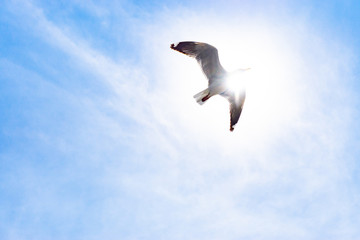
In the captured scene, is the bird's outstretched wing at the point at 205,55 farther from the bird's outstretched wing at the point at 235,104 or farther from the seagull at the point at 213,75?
the bird's outstretched wing at the point at 235,104

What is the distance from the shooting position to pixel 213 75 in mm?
18031

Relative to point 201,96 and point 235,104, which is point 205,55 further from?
point 235,104

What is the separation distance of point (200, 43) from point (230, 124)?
17.1ft

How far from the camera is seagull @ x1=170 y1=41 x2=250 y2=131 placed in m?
17.1

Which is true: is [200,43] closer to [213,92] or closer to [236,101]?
[213,92]

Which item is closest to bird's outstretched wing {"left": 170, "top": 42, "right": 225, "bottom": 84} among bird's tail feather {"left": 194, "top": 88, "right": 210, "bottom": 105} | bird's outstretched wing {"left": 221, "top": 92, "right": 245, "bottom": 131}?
bird's tail feather {"left": 194, "top": 88, "right": 210, "bottom": 105}

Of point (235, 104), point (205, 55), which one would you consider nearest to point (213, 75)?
point (205, 55)

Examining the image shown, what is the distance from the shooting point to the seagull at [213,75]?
56.2 feet

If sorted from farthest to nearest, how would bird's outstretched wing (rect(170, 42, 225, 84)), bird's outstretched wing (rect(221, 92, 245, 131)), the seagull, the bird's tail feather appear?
1. bird's outstretched wing (rect(221, 92, 245, 131))
2. the bird's tail feather
3. the seagull
4. bird's outstretched wing (rect(170, 42, 225, 84))

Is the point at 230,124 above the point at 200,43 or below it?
below

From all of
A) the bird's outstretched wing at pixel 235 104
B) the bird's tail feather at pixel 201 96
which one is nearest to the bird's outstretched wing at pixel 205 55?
the bird's tail feather at pixel 201 96

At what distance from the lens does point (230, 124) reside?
19.2m

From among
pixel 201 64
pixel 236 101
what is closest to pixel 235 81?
pixel 236 101

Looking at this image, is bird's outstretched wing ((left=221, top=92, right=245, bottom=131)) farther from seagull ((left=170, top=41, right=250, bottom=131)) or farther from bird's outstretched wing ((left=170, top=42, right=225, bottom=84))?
bird's outstretched wing ((left=170, top=42, right=225, bottom=84))
